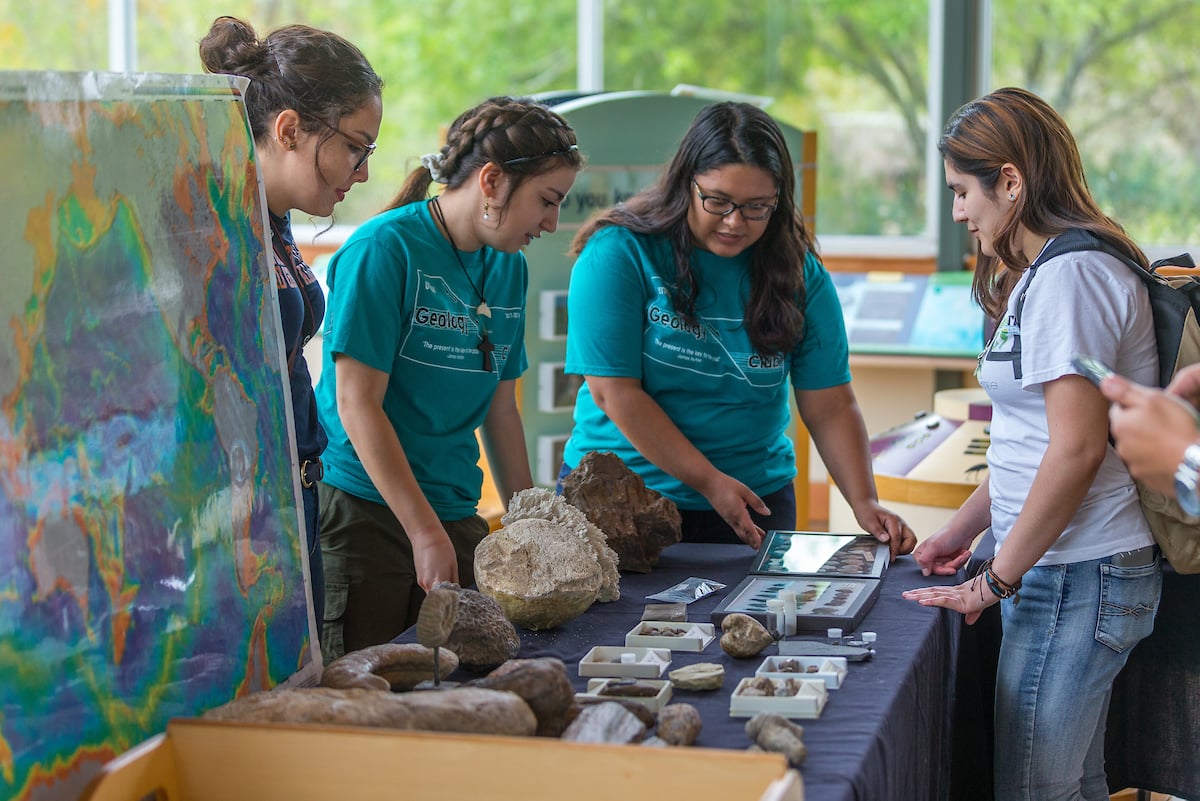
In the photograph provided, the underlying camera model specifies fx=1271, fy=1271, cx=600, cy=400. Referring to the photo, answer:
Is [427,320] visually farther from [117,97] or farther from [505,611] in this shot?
[117,97]

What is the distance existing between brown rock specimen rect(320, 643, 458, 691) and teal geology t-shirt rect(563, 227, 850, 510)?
0.89 meters

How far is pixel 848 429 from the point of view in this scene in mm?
2531

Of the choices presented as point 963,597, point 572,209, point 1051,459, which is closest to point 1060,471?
point 1051,459

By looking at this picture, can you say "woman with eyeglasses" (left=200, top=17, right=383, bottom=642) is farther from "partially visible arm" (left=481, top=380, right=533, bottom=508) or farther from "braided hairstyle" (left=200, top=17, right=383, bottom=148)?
"partially visible arm" (left=481, top=380, right=533, bottom=508)

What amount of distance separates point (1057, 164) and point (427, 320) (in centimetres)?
99

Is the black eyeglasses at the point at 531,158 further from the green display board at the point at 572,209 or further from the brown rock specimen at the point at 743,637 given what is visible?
the green display board at the point at 572,209

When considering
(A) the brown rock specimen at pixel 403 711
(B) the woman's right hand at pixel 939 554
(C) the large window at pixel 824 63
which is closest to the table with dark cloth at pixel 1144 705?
(B) the woman's right hand at pixel 939 554

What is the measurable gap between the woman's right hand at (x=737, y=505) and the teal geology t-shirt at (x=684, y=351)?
0.13 metres

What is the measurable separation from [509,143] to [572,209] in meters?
1.36

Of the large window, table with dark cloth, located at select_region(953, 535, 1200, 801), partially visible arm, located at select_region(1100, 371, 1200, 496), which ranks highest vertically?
the large window

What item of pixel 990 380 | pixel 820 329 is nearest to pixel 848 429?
pixel 820 329

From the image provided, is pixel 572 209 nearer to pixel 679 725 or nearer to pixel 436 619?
pixel 436 619

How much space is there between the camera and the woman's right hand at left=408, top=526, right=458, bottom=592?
74.9 inches

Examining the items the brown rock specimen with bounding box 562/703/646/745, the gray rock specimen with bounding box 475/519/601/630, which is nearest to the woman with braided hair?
the gray rock specimen with bounding box 475/519/601/630
